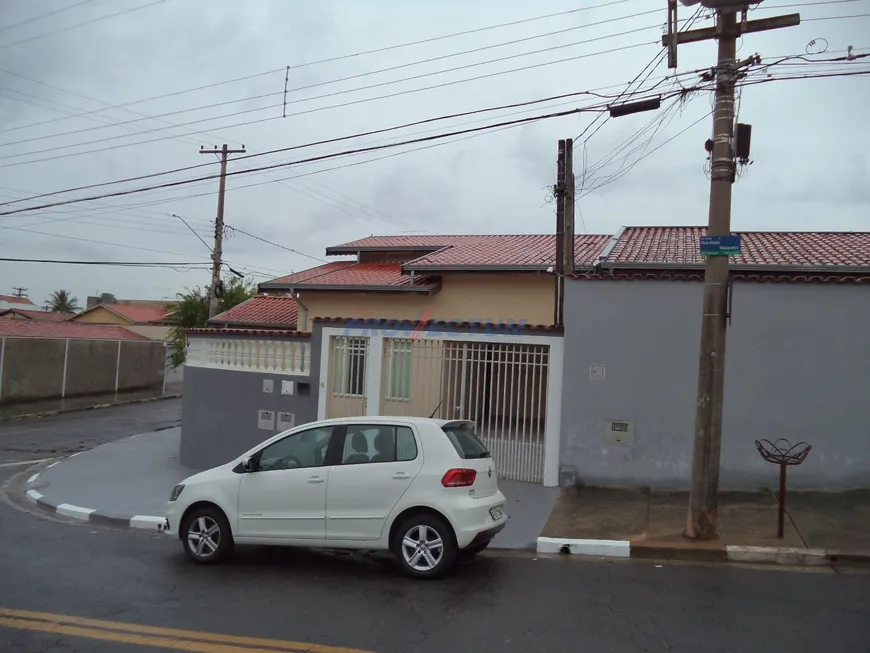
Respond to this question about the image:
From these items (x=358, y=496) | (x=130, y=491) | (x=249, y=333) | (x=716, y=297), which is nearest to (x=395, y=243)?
(x=249, y=333)

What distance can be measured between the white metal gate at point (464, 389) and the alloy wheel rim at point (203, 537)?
13.5 feet

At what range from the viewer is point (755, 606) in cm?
575

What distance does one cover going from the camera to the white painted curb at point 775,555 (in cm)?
702

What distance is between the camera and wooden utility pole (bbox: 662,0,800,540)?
7617 millimetres

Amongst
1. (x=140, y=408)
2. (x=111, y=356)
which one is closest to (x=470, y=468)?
(x=140, y=408)

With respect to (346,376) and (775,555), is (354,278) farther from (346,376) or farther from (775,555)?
(775,555)

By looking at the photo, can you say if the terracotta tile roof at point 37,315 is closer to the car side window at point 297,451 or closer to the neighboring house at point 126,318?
the neighboring house at point 126,318

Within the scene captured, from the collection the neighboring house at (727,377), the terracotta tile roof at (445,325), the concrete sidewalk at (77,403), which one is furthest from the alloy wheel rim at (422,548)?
the concrete sidewalk at (77,403)

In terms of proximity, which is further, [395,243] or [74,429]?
[395,243]

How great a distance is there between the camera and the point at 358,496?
6.80 meters

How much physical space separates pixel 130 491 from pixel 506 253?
9.97 metres

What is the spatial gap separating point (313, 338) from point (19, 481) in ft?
19.9

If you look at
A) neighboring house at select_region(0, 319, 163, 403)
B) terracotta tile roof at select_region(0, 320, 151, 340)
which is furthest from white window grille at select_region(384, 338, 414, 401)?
terracotta tile roof at select_region(0, 320, 151, 340)

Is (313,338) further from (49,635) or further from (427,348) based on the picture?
(49,635)
